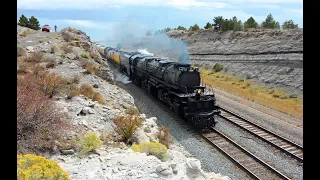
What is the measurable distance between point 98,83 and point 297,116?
493 inches

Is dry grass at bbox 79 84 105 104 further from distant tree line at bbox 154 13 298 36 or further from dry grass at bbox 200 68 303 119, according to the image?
distant tree line at bbox 154 13 298 36

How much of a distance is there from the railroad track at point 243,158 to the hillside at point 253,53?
10.6 meters

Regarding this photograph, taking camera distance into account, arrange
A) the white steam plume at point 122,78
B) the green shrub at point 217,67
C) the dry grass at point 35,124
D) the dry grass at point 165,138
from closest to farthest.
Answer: the dry grass at point 35,124, the dry grass at point 165,138, the white steam plume at point 122,78, the green shrub at point 217,67

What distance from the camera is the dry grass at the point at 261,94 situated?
21370mm

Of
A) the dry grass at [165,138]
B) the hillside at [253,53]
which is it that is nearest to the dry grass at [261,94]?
the hillside at [253,53]

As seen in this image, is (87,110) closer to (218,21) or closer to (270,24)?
(270,24)

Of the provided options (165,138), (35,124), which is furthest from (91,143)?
(165,138)

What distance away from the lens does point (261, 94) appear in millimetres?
26641

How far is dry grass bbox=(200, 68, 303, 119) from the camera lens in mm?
21370

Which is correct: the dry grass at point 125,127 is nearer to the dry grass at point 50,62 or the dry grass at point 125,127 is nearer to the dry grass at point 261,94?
the dry grass at point 261,94

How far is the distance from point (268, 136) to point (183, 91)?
197 inches

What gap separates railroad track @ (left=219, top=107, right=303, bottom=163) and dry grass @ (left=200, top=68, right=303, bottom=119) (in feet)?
10.6

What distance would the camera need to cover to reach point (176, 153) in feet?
40.0

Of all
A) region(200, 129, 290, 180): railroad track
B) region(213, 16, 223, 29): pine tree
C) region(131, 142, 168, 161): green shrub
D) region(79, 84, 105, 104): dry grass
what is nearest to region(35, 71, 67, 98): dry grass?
region(79, 84, 105, 104): dry grass
